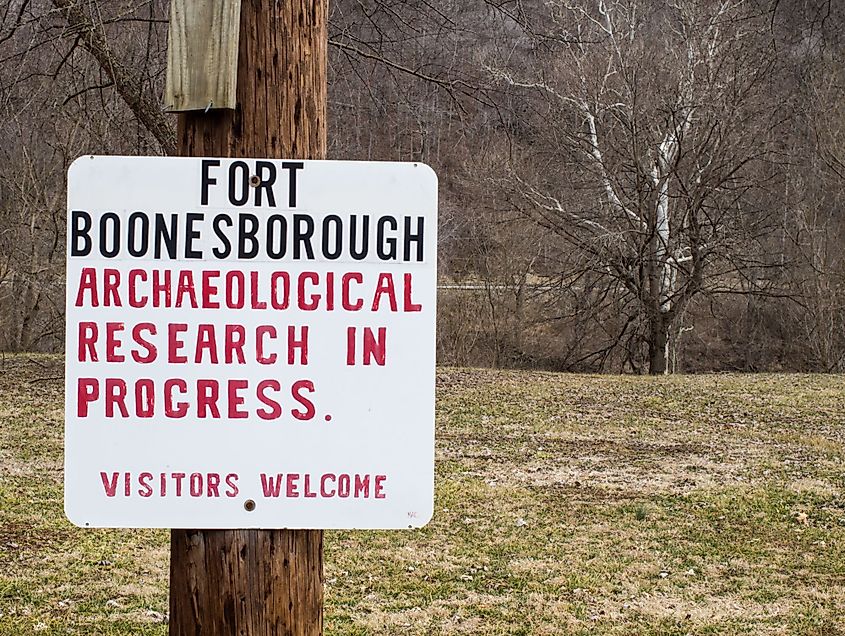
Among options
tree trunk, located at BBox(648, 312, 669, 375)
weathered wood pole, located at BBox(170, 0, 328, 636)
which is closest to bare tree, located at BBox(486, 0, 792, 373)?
tree trunk, located at BBox(648, 312, 669, 375)

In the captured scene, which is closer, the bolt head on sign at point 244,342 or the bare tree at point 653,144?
the bolt head on sign at point 244,342

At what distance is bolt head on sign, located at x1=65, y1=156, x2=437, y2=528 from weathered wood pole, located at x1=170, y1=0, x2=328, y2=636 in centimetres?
4

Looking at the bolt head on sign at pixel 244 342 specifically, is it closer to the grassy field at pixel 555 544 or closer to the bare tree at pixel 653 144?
the grassy field at pixel 555 544

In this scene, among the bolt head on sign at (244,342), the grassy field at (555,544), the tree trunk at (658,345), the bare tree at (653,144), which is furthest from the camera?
the tree trunk at (658,345)

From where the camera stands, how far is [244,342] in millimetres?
1758

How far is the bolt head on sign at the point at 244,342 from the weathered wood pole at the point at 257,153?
0.04 metres

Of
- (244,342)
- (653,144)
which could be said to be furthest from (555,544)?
(653,144)

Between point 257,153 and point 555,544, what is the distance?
5.06 meters

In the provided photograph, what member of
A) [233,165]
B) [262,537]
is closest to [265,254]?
[233,165]

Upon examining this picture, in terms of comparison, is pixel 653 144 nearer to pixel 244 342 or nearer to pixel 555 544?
pixel 555 544

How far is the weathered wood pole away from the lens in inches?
69.9

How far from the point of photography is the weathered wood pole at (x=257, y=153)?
1.78 m

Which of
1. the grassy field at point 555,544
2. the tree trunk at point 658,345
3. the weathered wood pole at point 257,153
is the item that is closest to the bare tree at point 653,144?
the tree trunk at point 658,345

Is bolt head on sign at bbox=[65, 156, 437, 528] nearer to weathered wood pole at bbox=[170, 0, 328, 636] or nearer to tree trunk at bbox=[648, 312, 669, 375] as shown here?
weathered wood pole at bbox=[170, 0, 328, 636]
